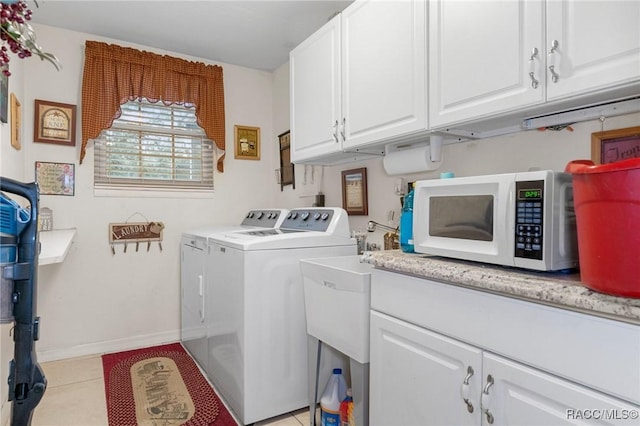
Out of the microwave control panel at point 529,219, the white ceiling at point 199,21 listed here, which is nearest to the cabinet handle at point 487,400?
the microwave control panel at point 529,219

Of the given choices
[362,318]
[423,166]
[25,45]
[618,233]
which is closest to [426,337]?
[362,318]

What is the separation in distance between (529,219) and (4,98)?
247 cm

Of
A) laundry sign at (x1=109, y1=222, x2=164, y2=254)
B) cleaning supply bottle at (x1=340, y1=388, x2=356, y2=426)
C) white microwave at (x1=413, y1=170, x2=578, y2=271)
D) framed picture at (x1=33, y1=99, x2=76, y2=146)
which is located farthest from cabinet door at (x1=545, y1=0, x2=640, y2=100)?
framed picture at (x1=33, y1=99, x2=76, y2=146)

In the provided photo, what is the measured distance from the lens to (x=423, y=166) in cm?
180

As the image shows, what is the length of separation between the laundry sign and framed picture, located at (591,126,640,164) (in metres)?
2.95

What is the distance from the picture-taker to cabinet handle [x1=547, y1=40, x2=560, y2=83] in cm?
113

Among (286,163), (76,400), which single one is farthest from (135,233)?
(286,163)

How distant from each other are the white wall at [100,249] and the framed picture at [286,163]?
418 mm

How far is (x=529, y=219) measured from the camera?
1021mm

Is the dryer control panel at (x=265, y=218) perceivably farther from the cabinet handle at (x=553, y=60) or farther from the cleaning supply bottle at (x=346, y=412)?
the cabinet handle at (x=553, y=60)

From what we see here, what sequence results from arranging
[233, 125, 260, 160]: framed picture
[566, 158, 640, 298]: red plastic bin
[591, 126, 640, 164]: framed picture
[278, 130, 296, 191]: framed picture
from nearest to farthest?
[566, 158, 640, 298]: red plastic bin < [591, 126, 640, 164]: framed picture < [278, 130, 296, 191]: framed picture < [233, 125, 260, 160]: framed picture

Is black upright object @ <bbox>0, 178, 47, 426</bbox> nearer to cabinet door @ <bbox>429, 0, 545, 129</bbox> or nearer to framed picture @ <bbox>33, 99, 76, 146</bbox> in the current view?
cabinet door @ <bbox>429, 0, 545, 129</bbox>

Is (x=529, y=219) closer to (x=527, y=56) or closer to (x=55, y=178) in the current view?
(x=527, y=56)

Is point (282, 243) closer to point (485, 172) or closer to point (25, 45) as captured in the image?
point (485, 172)
